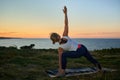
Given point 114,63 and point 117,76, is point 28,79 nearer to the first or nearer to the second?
point 117,76

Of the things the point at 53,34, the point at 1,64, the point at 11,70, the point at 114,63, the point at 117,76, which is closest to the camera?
the point at 53,34

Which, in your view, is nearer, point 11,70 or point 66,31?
point 66,31

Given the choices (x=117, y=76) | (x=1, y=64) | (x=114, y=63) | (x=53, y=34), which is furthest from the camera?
(x=114, y=63)

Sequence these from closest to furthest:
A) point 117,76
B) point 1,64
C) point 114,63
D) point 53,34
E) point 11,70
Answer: point 53,34 → point 117,76 → point 11,70 → point 1,64 → point 114,63

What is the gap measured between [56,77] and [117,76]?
5.71 feet

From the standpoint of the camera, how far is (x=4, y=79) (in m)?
6.38

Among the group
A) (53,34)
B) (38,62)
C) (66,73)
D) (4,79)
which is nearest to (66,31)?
(53,34)

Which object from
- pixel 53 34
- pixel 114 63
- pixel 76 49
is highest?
pixel 53 34

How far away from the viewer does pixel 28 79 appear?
6457 millimetres

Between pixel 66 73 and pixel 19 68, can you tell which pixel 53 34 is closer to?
pixel 66 73

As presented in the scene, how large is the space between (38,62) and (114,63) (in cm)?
295

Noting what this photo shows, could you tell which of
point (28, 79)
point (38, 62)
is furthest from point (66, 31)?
point (38, 62)

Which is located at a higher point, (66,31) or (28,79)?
(66,31)

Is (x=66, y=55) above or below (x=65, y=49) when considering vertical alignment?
below
